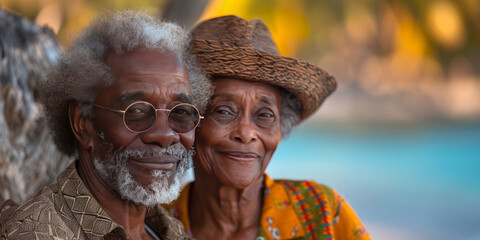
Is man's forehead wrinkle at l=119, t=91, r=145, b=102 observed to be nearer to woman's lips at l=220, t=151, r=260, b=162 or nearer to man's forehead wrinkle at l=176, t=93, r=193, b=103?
man's forehead wrinkle at l=176, t=93, r=193, b=103

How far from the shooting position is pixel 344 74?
31.1ft

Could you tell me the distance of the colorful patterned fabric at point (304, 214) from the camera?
2.75 metres

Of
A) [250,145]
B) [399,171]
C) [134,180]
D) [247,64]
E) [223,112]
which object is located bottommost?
[399,171]

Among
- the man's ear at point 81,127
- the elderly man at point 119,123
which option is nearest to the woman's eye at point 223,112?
the elderly man at point 119,123

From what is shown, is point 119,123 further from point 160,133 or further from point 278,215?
point 278,215

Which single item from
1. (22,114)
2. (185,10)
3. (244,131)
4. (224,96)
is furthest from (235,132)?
(185,10)

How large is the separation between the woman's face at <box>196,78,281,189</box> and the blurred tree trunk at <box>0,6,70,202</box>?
3.60ft

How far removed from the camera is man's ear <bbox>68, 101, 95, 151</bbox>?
2.05 m

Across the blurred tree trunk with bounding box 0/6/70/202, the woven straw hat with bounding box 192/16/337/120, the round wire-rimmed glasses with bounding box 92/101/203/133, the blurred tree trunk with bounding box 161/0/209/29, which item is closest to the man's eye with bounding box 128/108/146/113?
the round wire-rimmed glasses with bounding box 92/101/203/133

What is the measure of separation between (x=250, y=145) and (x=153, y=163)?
0.72 metres

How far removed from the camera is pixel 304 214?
2836mm

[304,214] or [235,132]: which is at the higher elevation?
[235,132]

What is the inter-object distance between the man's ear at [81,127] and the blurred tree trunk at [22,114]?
1.16 meters

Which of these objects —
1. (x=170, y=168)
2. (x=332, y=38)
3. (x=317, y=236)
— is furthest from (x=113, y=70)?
(x=332, y=38)
